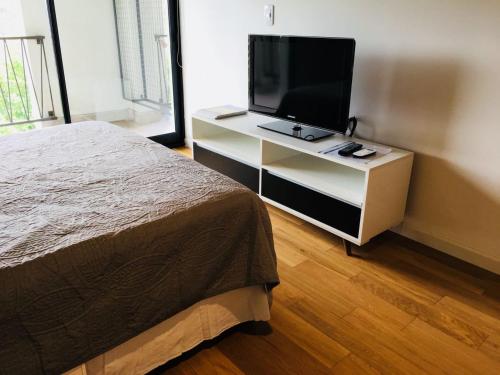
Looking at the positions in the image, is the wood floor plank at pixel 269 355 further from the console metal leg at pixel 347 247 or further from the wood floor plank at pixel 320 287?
the console metal leg at pixel 347 247

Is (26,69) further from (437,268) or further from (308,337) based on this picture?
(437,268)

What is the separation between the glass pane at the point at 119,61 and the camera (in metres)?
3.46

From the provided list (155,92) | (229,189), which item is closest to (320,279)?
(229,189)

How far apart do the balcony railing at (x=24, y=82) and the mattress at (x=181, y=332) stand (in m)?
2.98

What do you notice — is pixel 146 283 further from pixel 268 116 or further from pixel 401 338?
pixel 268 116

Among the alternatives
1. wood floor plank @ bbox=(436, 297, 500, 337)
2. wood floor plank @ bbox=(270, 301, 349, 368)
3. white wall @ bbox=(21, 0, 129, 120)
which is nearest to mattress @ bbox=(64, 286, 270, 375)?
wood floor plank @ bbox=(270, 301, 349, 368)

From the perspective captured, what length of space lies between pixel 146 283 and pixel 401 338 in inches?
44.2

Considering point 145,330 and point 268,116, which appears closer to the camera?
point 145,330

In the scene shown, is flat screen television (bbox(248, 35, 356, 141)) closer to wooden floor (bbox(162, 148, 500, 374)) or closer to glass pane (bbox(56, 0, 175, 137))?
wooden floor (bbox(162, 148, 500, 374))

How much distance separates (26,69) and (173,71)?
1316 millimetres

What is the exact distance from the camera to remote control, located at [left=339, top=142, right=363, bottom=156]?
2.22 metres

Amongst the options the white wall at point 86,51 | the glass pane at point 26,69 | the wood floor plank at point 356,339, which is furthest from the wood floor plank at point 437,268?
the glass pane at point 26,69

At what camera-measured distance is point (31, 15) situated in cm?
338

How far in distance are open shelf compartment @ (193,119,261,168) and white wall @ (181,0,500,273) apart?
2.49ft
